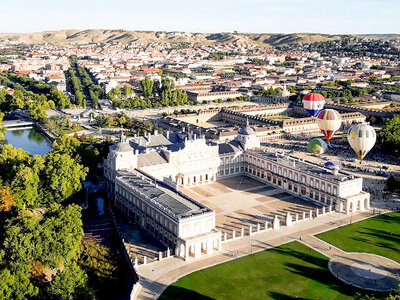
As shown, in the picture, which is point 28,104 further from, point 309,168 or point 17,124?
point 309,168

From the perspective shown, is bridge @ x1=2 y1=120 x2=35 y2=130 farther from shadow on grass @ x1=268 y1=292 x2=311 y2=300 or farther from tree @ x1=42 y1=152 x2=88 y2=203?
shadow on grass @ x1=268 y1=292 x2=311 y2=300

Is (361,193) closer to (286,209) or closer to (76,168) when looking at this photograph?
(286,209)

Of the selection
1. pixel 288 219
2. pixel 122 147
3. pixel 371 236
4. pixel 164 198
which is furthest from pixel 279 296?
pixel 122 147

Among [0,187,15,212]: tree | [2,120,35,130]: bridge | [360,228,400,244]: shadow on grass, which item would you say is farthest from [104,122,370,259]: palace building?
[2,120,35,130]: bridge

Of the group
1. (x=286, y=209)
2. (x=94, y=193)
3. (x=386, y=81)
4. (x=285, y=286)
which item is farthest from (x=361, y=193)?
(x=386, y=81)

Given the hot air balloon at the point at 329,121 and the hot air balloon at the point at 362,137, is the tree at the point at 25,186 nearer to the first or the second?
the hot air balloon at the point at 362,137
